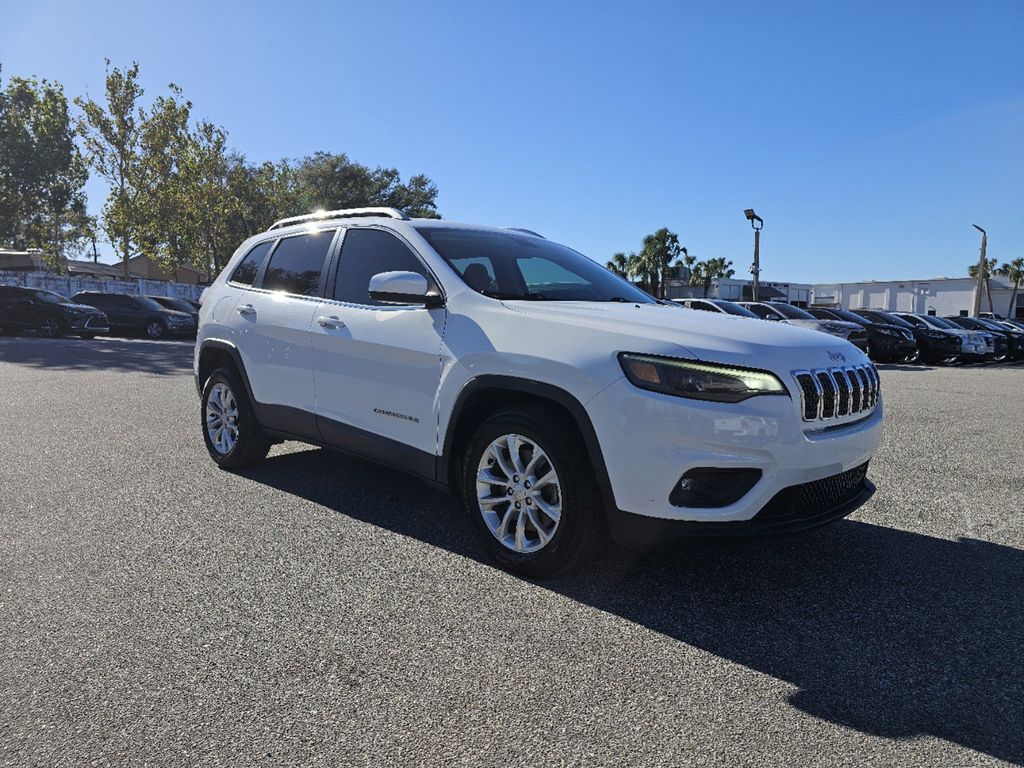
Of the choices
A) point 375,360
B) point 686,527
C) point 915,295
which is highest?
point 915,295

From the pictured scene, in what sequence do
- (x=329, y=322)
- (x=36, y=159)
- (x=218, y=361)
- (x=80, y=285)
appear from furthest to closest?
1. (x=36, y=159)
2. (x=80, y=285)
3. (x=218, y=361)
4. (x=329, y=322)

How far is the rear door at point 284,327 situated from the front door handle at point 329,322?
0.12m

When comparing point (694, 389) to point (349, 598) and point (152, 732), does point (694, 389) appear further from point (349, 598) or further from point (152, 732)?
point (152, 732)

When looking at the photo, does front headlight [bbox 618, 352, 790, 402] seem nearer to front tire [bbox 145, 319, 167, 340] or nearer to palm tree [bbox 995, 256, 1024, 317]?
front tire [bbox 145, 319, 167, 340]

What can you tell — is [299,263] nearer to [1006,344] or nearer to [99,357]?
[99,357]

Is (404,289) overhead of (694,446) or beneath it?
overhead

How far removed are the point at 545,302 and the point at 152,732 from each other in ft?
8.21

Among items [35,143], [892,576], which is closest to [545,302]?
[892,576]

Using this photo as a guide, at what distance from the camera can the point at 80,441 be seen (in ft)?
21.6

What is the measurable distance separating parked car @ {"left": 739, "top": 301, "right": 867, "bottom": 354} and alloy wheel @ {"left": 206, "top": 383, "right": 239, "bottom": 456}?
14.6 meters

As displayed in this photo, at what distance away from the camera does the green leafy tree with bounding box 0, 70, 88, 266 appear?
48875 mm

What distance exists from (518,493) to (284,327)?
87.7 inches

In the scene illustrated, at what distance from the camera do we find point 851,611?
3.21 meters

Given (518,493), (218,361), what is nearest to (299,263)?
(218,361)
